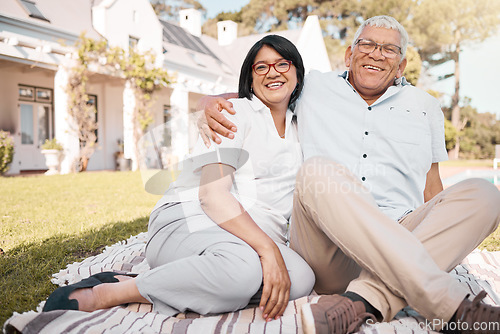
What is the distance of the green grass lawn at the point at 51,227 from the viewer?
89.6 inches

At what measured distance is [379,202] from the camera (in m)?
2.15

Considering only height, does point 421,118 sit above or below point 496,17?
below

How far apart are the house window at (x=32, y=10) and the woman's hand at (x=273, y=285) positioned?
1061 cm

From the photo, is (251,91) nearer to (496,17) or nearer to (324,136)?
(324,136)

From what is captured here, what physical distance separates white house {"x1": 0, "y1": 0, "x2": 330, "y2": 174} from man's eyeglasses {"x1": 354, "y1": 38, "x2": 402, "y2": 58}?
561 cm

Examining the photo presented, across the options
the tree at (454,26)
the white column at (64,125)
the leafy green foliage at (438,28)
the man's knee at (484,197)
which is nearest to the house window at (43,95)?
the white column at (64,125)

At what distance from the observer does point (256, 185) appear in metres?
A: 1.95

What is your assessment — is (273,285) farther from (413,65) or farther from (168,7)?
(168,7)

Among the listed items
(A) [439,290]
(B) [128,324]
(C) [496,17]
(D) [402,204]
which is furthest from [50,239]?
(C) [496,17]

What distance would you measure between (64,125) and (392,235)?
10467 millimetres

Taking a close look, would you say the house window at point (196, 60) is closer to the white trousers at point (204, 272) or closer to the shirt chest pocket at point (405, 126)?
the shirt chest pocket at point (405, 126)

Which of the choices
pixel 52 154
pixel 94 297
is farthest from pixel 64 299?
pixel 52 154

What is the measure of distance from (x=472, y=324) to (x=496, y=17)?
27245 millimetres

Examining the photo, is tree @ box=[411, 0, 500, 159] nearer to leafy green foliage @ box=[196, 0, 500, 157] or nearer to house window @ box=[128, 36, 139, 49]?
leafy green foliage @ box=[196, 0, 500, 157]
